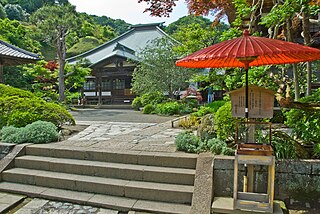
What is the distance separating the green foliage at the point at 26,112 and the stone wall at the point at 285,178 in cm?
436

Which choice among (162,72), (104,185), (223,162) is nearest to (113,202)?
(104,185)

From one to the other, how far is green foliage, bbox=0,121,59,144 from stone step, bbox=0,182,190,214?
3.63ft

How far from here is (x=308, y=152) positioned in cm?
387

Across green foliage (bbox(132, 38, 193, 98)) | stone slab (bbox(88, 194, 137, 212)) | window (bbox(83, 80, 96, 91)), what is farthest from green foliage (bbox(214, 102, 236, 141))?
window (bbox(83, 80, 96, 91))

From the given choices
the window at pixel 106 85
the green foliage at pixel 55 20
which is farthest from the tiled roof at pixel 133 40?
the green foliage at pixel 55 20

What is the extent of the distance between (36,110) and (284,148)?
5.47 meters

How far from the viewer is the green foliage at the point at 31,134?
5.14 m

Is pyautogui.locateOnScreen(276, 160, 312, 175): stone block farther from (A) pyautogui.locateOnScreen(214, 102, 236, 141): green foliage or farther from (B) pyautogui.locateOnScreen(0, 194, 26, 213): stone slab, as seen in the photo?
(B) pyautogui.locateOnScreen(0, 194, 26, 213): stone slab

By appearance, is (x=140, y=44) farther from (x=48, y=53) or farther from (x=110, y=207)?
(x=110, y=207)

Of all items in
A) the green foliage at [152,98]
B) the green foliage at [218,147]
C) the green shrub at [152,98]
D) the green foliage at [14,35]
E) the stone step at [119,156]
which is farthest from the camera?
the green foliage at [14,35]

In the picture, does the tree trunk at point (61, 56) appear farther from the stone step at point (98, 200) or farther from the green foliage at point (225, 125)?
the green foliage at point (225, 125)

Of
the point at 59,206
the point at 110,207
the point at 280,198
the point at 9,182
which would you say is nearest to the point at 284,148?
the point at 280,198

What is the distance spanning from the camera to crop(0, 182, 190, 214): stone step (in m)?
3.42

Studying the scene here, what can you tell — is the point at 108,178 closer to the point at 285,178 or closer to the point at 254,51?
the point at 285,178
